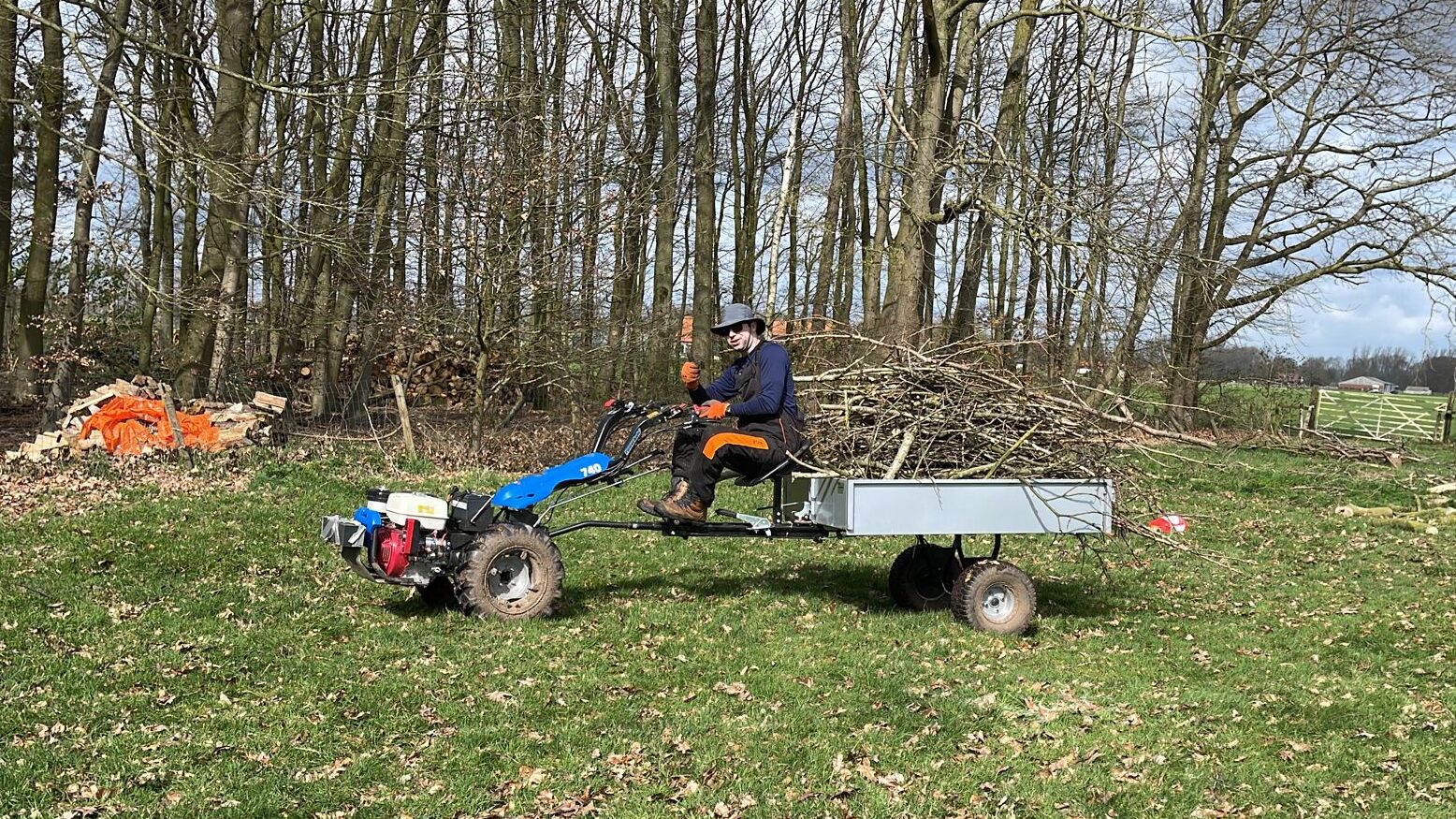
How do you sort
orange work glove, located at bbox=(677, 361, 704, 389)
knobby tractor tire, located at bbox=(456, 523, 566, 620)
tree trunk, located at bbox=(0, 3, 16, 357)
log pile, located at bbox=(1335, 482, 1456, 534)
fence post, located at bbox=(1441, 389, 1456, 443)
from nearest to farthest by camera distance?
knobby tractor tire, located at bbox=(456, 523, 566, 620), orange work glove, located at bbox=(677, 361, 704, 389), tree trunk, located at bbox=(0, 3, 16, 357), log pile, located at bbox=(1335, 482, 1456, 534), fence post, located at bbox=(1441, 389, 1456, 443)

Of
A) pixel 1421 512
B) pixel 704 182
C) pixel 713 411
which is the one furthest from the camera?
pixel 704 182

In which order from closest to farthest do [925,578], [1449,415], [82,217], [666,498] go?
[666,498], [925,578], [82,217], [1449,415]

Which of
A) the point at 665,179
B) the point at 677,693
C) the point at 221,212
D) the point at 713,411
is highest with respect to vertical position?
the point at 665,179

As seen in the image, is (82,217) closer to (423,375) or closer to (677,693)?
(423,375)

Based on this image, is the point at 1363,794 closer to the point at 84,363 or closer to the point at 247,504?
the point at 247,504

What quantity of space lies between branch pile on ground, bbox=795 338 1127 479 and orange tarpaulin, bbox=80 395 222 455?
8022 mm

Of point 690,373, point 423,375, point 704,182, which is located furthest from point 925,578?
point 423,375

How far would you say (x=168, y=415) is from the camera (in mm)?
12234

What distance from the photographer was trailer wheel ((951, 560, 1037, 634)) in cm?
779

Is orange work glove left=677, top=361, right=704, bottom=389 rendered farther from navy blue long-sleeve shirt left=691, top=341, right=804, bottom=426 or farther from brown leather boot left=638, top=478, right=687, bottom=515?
brown leather boot left=638, top=478, right=687, bottom=515

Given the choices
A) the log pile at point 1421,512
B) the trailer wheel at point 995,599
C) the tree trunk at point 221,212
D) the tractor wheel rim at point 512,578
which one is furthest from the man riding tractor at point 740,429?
the log pile at point 1421,512

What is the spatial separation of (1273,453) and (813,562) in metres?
15.8

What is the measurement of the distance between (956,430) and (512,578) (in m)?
3.17

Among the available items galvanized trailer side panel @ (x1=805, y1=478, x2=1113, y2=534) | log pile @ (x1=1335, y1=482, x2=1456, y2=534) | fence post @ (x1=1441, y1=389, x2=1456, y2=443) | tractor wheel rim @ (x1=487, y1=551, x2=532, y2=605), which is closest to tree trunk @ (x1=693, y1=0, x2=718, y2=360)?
log pile @ (x1=1335, y1=482, x2=1456, y2=534)
